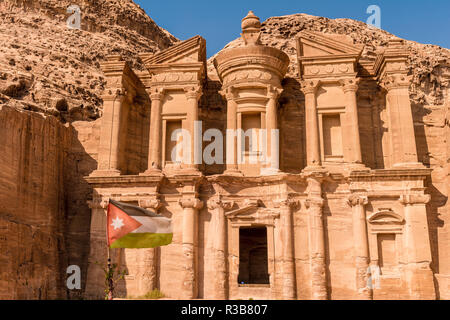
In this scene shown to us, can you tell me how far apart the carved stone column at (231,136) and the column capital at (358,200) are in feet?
17.6

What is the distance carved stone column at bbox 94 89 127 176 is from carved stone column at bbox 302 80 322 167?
9.34m

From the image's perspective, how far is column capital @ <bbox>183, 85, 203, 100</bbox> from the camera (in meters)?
26.7

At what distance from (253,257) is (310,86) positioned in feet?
34.1

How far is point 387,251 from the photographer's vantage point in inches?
933

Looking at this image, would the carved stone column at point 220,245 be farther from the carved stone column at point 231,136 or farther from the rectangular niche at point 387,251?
the rectangular niche at point 387,251

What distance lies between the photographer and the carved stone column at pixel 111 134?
25781 millimetres

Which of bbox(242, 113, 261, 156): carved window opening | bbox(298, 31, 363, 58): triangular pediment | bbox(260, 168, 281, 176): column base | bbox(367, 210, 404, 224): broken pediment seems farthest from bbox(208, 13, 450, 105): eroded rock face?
bbox(367, 210, 404, 224): broken pediment

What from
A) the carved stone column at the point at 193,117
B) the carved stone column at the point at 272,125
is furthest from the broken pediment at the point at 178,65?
the carved stone column at the point at 272,125

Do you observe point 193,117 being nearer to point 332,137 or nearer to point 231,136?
point 231,136

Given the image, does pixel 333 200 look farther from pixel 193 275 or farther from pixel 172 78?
pixel 172 78
